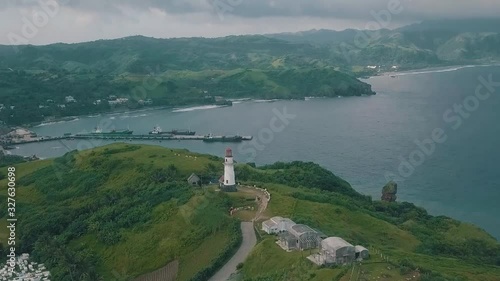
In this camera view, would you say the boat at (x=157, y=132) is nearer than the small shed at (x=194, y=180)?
No

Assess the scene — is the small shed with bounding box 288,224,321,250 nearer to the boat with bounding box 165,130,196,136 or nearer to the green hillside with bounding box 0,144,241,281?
the green hillside with bounding box 0,144,241,281

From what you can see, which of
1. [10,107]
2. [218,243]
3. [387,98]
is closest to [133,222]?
[218,243]

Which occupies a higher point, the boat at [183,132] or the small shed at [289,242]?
the small shed at [289,242]

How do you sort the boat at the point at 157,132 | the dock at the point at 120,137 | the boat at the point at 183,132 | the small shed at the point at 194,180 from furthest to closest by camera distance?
the boat at the point at 157,132 → the boat at the point at 183,132 → the dock at the point at 120,137 → the small shed at the point at 194,180

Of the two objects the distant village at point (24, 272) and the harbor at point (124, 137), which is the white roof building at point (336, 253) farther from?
the harbor at point (124, 137)

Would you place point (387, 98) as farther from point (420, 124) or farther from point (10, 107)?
point (10, 107)

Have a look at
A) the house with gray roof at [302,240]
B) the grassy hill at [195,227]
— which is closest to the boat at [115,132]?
the grassy hill at [195,227]

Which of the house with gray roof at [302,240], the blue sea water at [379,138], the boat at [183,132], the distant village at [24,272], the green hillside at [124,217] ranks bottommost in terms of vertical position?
the blue sea water at [379,138]
